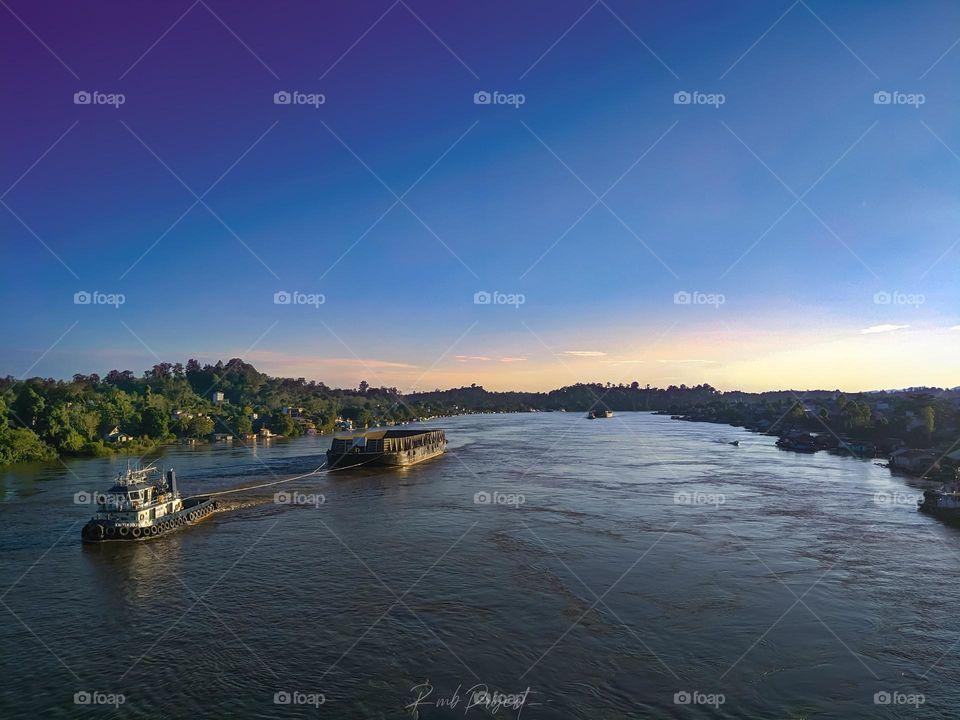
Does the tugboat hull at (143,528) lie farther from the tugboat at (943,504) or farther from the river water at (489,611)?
the tugboat at (943,504)

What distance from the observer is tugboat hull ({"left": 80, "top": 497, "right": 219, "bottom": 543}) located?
1073 inches

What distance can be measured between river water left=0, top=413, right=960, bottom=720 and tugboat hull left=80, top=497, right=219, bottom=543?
0.64m

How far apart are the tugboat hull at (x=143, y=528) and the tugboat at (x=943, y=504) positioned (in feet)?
148

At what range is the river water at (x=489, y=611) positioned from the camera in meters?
14.0

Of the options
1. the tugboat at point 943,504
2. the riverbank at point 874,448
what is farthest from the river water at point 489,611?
the riverbank at point 874,448

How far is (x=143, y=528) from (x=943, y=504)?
46.5 m

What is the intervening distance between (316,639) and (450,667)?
4.56 meters

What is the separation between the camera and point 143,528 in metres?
28.2

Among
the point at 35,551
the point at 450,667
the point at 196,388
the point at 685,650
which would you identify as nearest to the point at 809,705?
the point at 685,650

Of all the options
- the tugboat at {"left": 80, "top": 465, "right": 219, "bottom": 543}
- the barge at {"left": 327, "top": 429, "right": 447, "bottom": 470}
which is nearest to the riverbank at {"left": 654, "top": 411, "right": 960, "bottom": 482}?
the barge at {"left": 327, "top": 429, "right": 447, "bottom": 470}

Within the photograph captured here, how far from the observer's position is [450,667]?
15.2 m

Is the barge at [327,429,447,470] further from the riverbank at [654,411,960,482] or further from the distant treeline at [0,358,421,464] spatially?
the riverbank at [654,411,960,482]

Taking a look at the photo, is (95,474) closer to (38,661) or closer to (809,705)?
(38,661)
